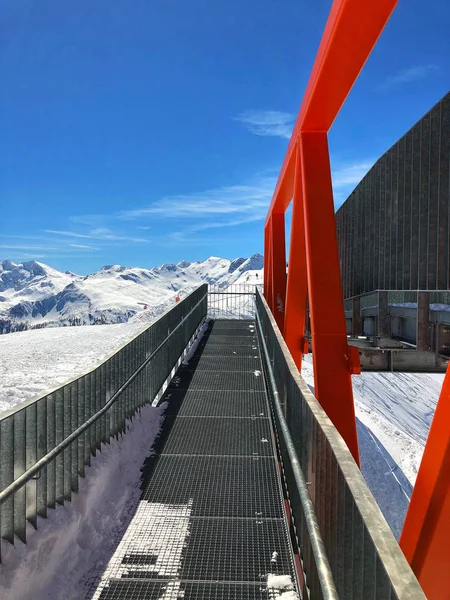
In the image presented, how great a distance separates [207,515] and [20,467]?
1888 mm

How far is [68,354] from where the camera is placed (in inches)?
933

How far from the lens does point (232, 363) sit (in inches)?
415

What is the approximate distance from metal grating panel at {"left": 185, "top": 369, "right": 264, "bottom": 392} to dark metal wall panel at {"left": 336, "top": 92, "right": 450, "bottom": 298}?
2.79 m

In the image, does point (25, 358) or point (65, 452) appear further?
point (25, 358)

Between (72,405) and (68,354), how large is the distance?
20.6 metres

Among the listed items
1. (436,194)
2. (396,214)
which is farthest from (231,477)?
(396,214)

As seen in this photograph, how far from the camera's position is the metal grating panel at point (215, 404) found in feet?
23.5

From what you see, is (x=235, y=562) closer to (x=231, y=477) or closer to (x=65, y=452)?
(x=231, y=477)

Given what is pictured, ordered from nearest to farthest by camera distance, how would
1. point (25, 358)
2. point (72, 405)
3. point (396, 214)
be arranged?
point (72, 405) → point (396, 214) → point (25, 358)

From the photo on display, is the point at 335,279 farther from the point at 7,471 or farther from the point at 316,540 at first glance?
the point at 7,471

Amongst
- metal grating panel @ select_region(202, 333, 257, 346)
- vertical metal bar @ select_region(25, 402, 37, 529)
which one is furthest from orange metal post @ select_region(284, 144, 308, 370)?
vertical metal bar @ select_region(25, 402, 37, 529)

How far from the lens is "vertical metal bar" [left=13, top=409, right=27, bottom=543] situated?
10.6ft

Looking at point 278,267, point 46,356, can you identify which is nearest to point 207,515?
point 278,267

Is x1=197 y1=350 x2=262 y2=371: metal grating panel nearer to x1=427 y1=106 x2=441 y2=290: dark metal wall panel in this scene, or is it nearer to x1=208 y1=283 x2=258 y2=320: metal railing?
x1=427 y1=106 x2=441 y2=290: dark metal wall panel
